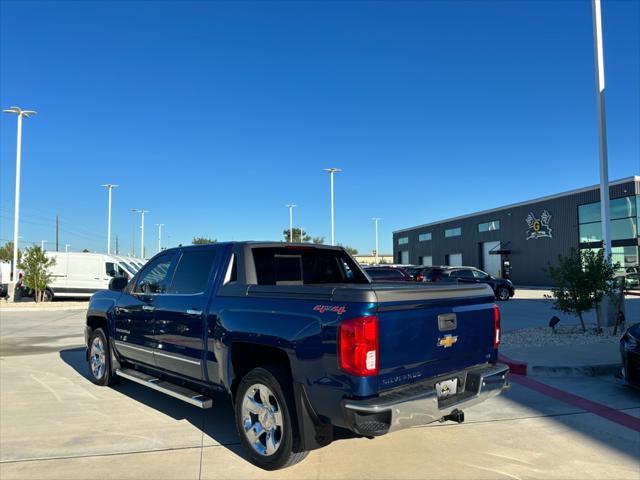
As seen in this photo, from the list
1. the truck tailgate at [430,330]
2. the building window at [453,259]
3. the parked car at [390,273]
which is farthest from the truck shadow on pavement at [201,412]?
the building window at [453,259]

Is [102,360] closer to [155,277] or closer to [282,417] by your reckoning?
[155,277]

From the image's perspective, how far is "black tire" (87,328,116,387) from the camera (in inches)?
253

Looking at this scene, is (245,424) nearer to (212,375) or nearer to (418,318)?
(212,375)

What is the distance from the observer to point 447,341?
3.93m

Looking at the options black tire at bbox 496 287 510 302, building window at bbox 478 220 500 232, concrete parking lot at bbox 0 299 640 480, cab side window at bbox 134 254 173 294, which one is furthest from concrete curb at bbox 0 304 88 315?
building window at bbox 478 220 500 232

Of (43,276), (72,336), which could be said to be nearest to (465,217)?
(43,276)

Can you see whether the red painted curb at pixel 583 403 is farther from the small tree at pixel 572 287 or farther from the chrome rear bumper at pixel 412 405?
the small tree at pixel 572 287

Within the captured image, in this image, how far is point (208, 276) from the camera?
479 cm

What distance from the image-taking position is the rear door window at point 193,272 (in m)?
4.86

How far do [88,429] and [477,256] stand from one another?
4651 cm

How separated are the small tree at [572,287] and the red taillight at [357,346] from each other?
8.69 meters

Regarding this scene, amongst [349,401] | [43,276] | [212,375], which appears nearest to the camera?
[349,401]

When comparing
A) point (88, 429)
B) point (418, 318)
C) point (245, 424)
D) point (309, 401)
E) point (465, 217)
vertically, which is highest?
point (465, 217)

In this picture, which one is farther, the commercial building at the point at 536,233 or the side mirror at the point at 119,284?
the commercial building at the point at 536,233
